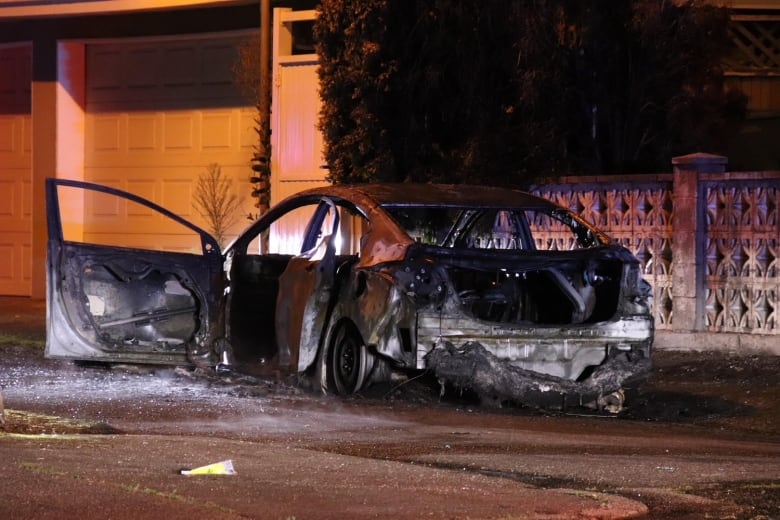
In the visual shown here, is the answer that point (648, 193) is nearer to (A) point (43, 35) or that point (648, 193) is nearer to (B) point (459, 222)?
(B) point (459, 222)

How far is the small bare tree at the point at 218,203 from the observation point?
1950cm

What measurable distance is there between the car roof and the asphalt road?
1267 mm

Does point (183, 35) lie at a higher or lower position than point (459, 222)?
higher

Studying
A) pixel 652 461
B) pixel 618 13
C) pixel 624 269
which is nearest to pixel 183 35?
pixel 618 13

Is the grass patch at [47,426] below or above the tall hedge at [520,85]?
below

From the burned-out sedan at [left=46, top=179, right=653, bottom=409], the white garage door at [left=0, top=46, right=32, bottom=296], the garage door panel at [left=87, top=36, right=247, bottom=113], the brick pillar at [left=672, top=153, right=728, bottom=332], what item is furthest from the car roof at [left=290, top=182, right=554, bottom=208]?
the white garage door at [left=0, top=46, right=32, bottom=296]

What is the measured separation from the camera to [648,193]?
13.2m

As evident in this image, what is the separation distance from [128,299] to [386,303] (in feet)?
7.57

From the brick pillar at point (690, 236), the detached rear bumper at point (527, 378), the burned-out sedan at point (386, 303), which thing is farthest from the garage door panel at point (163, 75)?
the detached rear bumper at point (527, 378)

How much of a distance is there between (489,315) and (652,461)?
112 inches

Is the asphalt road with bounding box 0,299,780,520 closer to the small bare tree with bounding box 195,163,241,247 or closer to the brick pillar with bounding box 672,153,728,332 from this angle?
the brick pillar with bounding box 672,153,728,332

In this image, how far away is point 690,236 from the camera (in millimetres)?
12703

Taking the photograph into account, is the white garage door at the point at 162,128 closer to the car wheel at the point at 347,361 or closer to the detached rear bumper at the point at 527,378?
the car wheel at the point at 347,361

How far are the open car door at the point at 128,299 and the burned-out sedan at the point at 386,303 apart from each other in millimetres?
10
